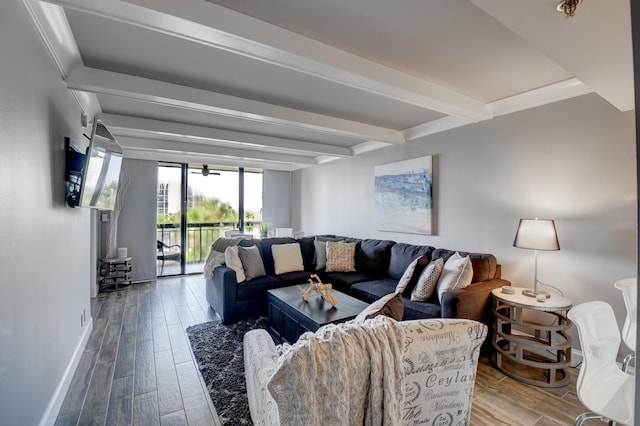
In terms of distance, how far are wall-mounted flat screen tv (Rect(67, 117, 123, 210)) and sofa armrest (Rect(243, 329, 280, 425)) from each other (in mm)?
1635

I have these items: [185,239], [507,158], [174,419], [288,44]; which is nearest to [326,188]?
[185,239]

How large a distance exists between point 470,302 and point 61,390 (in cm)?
331

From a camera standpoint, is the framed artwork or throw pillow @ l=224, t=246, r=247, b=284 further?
the framed artwork

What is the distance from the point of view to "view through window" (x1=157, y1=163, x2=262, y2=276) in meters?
6.09

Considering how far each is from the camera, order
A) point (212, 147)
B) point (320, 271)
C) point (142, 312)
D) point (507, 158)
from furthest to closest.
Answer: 1. point (212, 147)
2. point (320, 271)
3. point (142, 312)
4. point (507, 158)

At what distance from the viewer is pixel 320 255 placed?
464 centimetres

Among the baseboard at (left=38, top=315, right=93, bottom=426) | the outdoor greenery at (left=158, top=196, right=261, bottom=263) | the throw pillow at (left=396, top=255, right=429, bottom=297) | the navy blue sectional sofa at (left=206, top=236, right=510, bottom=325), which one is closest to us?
the baseboard at (left=38, top=315, right=93, bottom=426)

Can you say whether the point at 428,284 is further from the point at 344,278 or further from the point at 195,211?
the point at 195,211

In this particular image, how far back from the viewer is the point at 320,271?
4477mm

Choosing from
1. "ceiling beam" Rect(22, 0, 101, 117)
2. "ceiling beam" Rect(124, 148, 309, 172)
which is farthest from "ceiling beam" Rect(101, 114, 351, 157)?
"ceiling beam" Rect(22, 0, 101, 117)

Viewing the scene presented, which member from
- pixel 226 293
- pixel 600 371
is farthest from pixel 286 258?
pixel 600 371

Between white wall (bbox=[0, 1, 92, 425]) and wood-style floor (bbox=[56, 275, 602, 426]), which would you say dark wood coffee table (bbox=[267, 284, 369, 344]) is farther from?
white wall (bbox=[0, 1, 92, 425])

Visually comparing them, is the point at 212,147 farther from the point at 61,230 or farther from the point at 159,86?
the point at 61,230

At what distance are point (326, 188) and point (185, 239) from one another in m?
3.21
